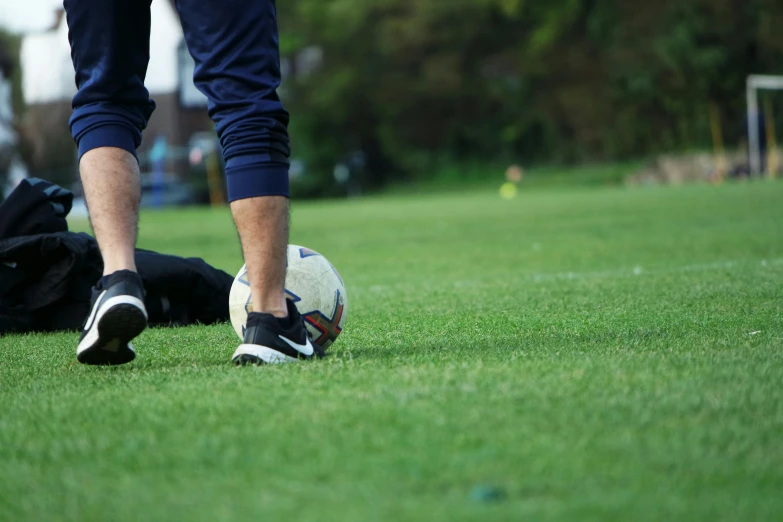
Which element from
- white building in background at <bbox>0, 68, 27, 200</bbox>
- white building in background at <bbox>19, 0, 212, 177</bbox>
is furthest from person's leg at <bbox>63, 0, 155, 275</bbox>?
white building in background at <bbox>0, 68, 27, 200</bbox>

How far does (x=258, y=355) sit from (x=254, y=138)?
596 millimetres

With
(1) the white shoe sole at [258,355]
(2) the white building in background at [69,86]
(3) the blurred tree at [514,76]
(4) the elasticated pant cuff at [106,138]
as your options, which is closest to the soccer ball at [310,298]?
(1) the white shoe sole at [258,355]

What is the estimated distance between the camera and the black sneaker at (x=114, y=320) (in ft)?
9.49

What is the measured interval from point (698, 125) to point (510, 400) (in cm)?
3717

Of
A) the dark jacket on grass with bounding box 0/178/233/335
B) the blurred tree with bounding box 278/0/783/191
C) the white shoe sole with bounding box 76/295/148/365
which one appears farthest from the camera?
the blurred tree with bounding box 278/0/783/191

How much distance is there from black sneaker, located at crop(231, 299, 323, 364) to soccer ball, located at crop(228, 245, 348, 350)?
0.69 feet

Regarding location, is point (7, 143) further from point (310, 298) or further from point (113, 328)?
point (113, 328)

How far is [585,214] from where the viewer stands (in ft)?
50.0

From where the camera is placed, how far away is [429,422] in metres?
2.18

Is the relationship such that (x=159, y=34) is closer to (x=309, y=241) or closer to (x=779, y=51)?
(x=779, y=51)

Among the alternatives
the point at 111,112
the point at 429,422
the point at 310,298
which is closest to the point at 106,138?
the point at 111,112

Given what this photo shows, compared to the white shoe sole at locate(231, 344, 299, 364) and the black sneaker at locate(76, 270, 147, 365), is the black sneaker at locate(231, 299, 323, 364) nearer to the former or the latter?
the white shoe sole at locate(231, 344, 299, 364)

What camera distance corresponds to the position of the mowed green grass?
5.66 ft

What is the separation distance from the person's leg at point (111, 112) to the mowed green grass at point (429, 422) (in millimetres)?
383
